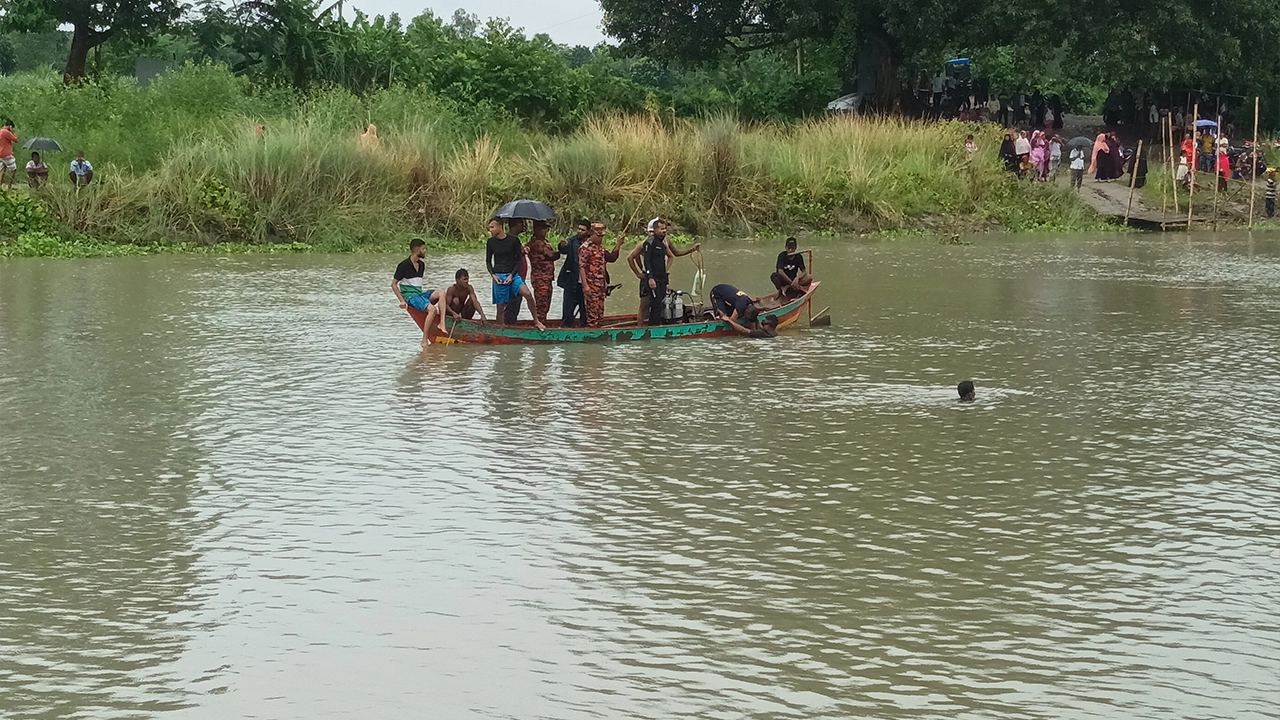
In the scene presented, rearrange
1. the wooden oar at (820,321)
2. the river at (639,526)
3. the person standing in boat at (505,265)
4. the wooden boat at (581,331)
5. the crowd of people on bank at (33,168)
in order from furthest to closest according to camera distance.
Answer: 1. the crowd of people on bank at (33,168)
2. the wooden oar at (820,321)
3. the person standing in boat at (505,265)
4. the wooden boat at (581,331)
5. the river at (639,526)

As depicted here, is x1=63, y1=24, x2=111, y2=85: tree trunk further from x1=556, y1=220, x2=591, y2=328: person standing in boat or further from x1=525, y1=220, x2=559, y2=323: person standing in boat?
x1=556, y1=220, x2=591, y2=328: person standing in boat

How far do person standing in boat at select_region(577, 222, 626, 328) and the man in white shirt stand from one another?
1501 cm

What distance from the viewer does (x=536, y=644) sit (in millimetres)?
7105

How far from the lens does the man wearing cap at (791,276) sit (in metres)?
17.8

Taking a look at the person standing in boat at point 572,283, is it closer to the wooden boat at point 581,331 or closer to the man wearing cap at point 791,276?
the wooden boat at point 581,331

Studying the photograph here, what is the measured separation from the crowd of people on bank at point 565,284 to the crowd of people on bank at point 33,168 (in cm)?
1416

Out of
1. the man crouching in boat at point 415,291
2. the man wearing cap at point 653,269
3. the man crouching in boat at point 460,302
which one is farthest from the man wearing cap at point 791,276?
the man crouching in boat at point 415,291

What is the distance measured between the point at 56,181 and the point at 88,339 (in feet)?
42.8

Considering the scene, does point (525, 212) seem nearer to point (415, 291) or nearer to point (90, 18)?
point (415, 291)

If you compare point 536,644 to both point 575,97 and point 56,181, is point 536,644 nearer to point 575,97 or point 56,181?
point 56,181

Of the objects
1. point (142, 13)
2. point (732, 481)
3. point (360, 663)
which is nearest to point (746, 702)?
point (360, 663)

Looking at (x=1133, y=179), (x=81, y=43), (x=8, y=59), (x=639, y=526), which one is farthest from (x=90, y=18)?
(x=8, y=59)

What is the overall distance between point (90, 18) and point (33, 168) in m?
18.7

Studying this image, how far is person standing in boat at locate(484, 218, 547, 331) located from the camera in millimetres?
16500
